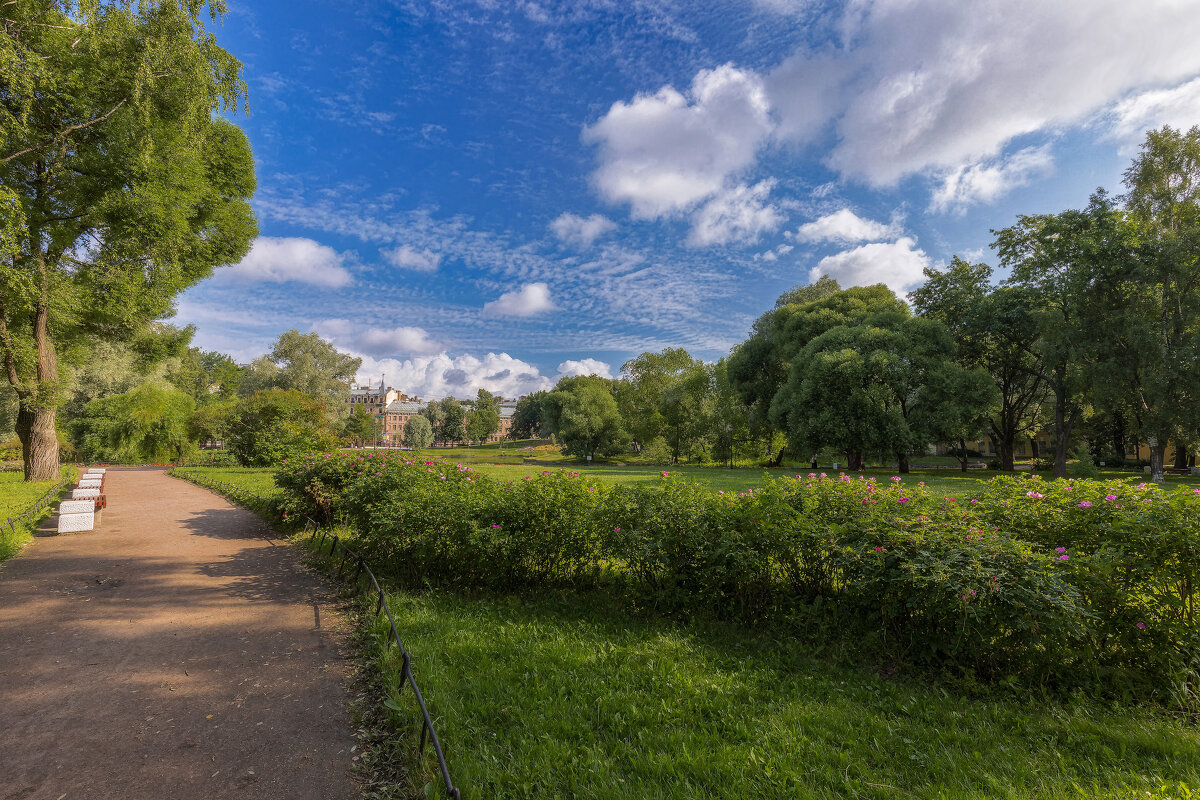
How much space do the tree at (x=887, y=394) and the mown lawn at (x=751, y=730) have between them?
77.4 ft

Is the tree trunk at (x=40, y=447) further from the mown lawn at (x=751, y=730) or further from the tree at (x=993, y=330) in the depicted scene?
the tree at (x=993, y=330)

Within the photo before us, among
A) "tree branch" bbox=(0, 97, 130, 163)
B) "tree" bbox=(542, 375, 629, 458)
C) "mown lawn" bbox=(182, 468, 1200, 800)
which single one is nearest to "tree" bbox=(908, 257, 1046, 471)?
"tree" bbox=(542, 375, 629, 458)

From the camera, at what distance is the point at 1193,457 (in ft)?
123

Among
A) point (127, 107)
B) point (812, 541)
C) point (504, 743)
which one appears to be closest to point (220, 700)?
point (504, 743)

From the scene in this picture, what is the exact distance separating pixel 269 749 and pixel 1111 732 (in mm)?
5372

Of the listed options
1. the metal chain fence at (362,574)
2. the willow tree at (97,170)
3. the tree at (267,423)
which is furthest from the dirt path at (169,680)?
the tree at (267,423)

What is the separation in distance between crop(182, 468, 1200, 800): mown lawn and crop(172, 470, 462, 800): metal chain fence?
0.53 ft

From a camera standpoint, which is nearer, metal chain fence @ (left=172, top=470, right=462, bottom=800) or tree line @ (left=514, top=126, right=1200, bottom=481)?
metal chain fence @ (left=172, top=470, right=462, bottom=800)

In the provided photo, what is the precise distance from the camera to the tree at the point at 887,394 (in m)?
24.8

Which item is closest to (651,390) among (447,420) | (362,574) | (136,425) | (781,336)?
(781,336)

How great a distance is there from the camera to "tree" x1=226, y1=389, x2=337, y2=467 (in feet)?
76.9

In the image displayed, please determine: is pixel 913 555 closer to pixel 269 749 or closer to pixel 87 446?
pixel 269 749

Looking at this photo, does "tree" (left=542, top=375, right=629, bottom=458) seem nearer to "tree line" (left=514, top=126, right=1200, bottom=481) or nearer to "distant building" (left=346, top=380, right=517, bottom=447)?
"tree line" (left=514, top=126, right=1200, bottom=481)

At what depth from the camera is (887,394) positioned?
24953mm
